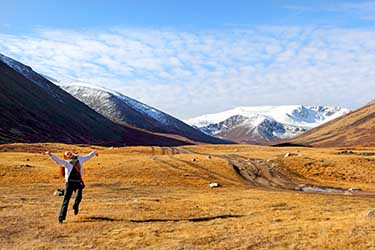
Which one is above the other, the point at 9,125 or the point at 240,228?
the point at 9,125

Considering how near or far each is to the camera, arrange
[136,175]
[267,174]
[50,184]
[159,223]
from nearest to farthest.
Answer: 1. [159,223]
2. [50,184]
3. [136,175]
4. [267,174]

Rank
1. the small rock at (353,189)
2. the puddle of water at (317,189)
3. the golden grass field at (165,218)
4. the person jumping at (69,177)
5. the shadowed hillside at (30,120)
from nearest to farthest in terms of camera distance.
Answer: the golden grass field at (165,218), the person jumping at (69,177), the puddle of water at (317,189), the small rock at (353,189), the shadowed hillside at (30,120)

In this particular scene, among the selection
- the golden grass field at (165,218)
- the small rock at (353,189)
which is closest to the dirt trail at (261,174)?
the golden grass field at (165,218)

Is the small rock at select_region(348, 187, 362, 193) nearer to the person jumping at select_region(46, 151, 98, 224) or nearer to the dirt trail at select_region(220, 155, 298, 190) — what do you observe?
the dirt trail at select_region(220, 155, 298, 190)

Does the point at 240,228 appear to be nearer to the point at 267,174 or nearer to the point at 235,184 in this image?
the point at 235,184

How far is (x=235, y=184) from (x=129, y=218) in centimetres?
2602

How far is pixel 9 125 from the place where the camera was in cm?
15238

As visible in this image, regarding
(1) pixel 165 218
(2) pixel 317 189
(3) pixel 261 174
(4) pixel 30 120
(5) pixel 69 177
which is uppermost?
(4) pixel 30 120

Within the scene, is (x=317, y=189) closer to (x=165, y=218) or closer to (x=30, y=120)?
(x=165, y=218)

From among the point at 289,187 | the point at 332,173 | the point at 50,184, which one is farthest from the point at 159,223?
the point at 332,173

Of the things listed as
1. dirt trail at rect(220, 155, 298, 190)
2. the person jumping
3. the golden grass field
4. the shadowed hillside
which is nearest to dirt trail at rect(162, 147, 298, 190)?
dirt trail at rect(220, 155, 298, 190)

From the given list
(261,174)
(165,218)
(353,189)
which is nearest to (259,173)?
(261,174)

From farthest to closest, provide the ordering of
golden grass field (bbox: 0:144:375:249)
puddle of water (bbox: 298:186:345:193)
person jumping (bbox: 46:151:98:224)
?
puddle of water (bbox: 298:186:345:193) < person jumping (bbox: 46:151:98:224) < golden grass field (bbox: 0:144:375:249)

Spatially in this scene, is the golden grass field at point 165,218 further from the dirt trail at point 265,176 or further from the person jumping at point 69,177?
the dirt trail at point 265,176
